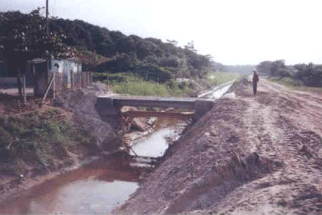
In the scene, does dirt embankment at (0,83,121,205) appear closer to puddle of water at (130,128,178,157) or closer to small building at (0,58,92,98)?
small building at (0,58,92,98)

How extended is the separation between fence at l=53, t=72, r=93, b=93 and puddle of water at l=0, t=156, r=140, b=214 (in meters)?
6.55

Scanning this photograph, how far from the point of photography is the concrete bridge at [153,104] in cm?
2307

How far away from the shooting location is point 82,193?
52.3 feet

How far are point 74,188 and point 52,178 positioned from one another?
1.27 metres

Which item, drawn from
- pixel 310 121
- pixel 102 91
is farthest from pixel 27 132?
pixel 310 121

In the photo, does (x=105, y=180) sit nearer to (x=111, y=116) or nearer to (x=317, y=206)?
(x=111, y=116)

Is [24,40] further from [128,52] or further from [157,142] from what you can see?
[128,52]

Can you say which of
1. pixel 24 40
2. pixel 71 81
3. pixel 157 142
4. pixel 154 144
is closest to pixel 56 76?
pixel 71 81

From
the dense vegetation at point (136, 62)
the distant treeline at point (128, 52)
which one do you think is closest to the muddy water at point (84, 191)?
the dense vegetation at point (136, 62)

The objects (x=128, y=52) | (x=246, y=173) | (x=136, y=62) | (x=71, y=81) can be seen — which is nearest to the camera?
(x=246, y=173)

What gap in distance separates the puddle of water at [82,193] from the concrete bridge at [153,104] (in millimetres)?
5321

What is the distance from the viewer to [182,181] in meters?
11.7

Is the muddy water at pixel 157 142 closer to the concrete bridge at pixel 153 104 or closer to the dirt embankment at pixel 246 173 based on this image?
the concrete bridge at pixel 153 104

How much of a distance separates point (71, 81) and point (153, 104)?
6.05m
